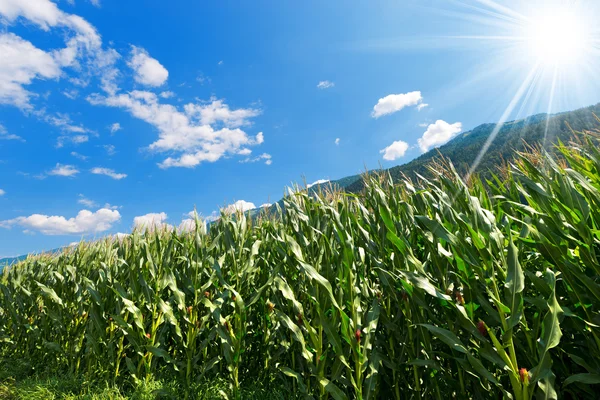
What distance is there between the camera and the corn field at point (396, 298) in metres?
1.78

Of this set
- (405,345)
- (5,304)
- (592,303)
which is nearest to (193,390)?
(405,345)

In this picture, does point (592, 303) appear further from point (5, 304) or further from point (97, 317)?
point (5, 304)

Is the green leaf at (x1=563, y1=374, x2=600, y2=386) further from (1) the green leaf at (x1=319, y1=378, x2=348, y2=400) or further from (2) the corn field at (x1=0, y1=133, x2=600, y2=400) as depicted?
(1) the green leaf at (x1=319, y1=378, x2=348, y2=400)

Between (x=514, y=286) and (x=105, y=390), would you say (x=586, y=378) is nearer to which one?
(x=514, y=286)

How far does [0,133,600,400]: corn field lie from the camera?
1775 mm

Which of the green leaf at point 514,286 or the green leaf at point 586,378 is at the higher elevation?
the green leaf at point 514,286

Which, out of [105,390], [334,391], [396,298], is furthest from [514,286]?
[105,390]

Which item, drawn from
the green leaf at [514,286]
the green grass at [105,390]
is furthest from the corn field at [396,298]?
the green grass at [105,390]

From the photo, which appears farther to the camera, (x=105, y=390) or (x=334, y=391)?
(x=105, y=390)

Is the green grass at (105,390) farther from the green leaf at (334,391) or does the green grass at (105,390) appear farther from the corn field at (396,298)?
the green leaf at (334,391)

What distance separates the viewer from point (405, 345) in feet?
7.26

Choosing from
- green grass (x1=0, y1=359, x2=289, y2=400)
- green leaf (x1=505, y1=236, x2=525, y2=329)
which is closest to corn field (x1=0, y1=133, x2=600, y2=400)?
green leaf (x1=505, y1=236, x2=525, y2=329)

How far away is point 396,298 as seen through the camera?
88.7 inches

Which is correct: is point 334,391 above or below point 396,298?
below
